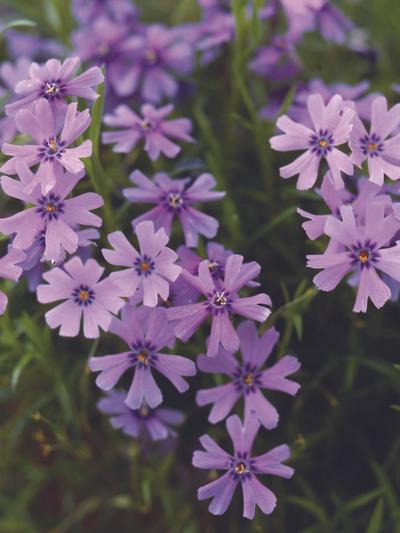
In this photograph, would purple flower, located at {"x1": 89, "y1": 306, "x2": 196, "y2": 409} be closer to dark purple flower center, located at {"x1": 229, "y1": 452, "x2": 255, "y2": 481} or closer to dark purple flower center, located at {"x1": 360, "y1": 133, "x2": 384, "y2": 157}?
dark purple flower center, located at {"x1": 229, "y1": 452, "x2": 255, "y2": 481}

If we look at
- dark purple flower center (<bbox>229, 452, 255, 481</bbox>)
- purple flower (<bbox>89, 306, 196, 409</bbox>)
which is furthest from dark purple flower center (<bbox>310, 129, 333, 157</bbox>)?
dark purple flower center (<bbox>229, 452, 255, 481</bbox>)

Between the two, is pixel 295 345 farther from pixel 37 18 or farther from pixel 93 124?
pixel 37 18

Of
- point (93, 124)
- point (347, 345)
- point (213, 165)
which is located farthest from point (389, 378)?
point (93, 124)

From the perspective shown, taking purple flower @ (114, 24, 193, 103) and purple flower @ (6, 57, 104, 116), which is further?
purple flower @ (114, 24, 193, 103)

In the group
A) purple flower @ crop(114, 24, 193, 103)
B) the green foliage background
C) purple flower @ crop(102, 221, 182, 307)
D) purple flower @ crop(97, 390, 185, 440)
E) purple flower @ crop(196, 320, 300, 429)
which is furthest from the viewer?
purple flower @ crop(114, 24, 193, 103)

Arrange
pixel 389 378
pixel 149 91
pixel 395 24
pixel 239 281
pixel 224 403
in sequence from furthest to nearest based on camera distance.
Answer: pixel 395 24 < pixel 149 91 < pixel 389 378 < pixel 224 403 < pixel 239 281

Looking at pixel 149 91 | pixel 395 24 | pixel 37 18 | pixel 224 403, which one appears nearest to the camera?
pixel 224 403
